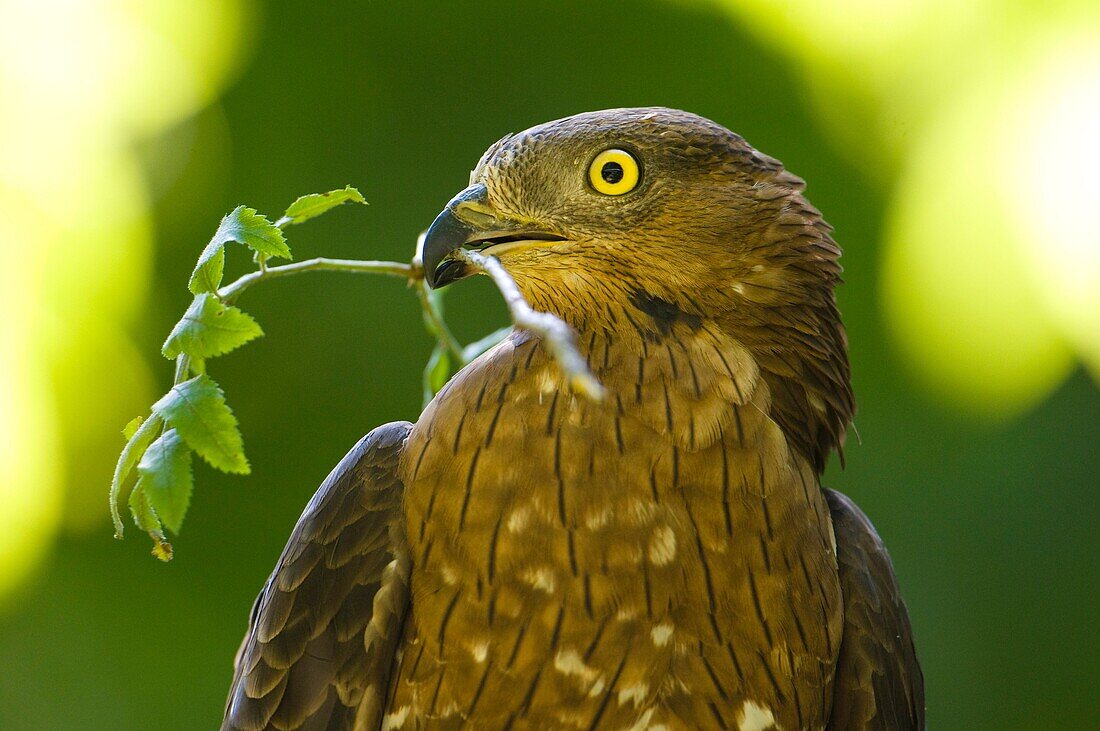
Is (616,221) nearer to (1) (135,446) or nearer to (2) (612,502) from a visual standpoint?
(2) (612,502)

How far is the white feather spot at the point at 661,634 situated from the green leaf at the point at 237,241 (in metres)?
1.06

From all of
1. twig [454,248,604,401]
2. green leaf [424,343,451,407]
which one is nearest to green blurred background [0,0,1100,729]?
green leaf [424,343,451,407]

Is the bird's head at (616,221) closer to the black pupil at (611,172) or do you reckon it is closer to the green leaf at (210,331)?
the black pupil at (611,172)

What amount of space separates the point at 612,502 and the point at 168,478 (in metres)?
0.90

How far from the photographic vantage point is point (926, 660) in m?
6.00

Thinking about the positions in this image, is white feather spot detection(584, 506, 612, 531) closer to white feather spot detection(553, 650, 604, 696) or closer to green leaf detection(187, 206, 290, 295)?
white feather spot detection(553, 650, 604, 696)

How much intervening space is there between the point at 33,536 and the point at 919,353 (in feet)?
16.4

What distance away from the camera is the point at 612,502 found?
7.30 ft

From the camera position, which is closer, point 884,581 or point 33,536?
point 884,581

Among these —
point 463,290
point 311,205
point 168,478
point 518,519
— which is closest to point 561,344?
point 168,478

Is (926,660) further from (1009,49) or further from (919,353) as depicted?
(1009,49)

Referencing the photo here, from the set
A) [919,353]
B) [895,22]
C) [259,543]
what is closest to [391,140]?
[259,543]

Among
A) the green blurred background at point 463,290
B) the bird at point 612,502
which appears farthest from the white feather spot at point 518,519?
the green blurred background at point 463,290

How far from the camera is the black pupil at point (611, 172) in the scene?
2396 millimetres
